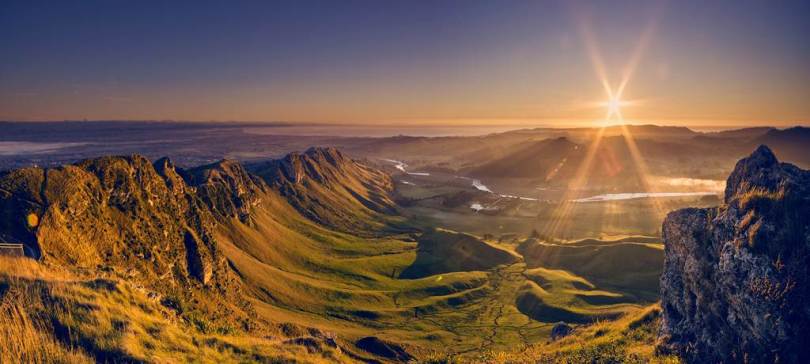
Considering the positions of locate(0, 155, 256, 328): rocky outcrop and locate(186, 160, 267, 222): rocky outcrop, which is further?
locate(186, 160, 267, 222): rocky outcrop

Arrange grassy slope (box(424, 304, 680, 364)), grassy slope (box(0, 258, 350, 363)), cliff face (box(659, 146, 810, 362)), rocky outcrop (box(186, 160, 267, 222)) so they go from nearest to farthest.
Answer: grassy slope (box(0, 258, 350, 363)) < cliff face (box(659, 146, 810, 362)) < grassy slope (box(424, 304, 680, 364)) < rocky outcrop (box(186, 160, 267, 222))

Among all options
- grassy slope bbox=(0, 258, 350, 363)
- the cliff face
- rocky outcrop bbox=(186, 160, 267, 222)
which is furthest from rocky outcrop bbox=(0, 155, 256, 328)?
the cliff face

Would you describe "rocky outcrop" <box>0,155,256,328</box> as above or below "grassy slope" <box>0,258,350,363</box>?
below

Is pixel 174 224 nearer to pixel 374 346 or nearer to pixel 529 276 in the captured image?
pixel 374 346

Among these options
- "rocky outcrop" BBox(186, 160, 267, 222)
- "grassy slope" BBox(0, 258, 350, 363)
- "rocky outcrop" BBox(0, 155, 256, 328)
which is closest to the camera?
"grassy slope" BBox(0, 258, 350, 363)

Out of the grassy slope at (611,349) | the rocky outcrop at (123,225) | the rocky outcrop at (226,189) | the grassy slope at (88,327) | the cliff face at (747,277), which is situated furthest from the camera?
the rocky outcrop at (226,189)

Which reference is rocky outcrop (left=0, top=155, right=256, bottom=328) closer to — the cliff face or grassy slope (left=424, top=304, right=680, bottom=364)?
grassy slope (left=424, top=304, right=680, bottom=364)

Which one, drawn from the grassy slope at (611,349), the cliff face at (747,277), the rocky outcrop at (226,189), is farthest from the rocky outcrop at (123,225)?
the cliff face at (747,277)

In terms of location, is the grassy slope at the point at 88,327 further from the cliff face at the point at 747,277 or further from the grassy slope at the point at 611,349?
the cliff face at the point at 747,277
